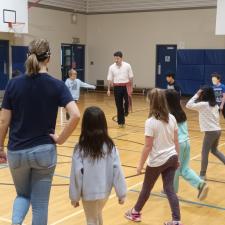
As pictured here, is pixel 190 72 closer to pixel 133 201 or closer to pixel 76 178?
pixel 133 201

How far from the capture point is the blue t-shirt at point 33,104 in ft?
9.48

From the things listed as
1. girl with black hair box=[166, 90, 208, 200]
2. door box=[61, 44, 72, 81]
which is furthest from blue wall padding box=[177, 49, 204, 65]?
girl with black hair box=[166, 90, 208, 200]

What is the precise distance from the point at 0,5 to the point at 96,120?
43.5 feet

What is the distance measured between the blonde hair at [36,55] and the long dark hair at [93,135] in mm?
475

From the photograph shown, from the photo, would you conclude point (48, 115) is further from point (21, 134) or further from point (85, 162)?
point (85, 162)

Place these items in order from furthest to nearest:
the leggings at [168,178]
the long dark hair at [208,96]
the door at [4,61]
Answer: the door at [4,61] < the long dark hair at [208,96] < the leggings at [168,178]

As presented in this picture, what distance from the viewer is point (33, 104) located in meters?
2.89

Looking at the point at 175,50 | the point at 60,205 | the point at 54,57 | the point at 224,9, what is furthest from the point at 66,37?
the point at 60,205

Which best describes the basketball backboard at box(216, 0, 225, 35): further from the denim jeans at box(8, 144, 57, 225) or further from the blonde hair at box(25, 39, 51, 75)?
the denim jeans at box(8, 144, 57, 225)

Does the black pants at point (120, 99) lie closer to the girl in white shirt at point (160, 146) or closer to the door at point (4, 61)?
the girl in white shirt at point (160, 146)

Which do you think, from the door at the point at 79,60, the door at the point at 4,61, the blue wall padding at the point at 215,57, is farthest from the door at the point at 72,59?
the blue wall padding at the point at 215,57

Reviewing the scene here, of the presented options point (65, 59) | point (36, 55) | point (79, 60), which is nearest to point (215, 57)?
point (79, 60)

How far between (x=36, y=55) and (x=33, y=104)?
1.14ft

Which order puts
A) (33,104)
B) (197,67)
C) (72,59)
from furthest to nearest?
1. (72,59)
2. (197,67)
3. (33,104)
